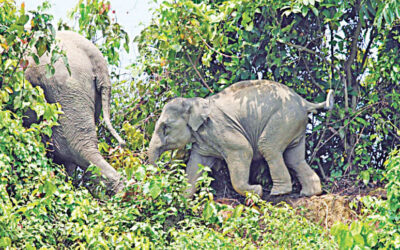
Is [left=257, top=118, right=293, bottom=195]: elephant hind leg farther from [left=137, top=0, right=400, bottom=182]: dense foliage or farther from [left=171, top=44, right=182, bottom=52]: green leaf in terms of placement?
[left=171, top=44, right=182, bottom=52]: green leaf

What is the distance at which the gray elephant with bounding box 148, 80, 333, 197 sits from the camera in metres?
6.89

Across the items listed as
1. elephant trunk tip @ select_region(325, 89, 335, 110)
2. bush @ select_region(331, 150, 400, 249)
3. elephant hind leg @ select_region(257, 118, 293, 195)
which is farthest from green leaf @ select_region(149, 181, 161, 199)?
elephant trunk tip @ select_region(325, 89, 335, 110)

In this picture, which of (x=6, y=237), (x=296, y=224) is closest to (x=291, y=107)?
(x=296, y=224)

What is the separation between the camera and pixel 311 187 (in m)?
6.95

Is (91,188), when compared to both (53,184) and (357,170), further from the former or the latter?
(357,170)

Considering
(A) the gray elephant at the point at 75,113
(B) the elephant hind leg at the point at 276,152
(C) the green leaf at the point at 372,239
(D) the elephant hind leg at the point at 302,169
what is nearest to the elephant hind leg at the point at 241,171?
(B) the elephant hind leg at the point at 276,152

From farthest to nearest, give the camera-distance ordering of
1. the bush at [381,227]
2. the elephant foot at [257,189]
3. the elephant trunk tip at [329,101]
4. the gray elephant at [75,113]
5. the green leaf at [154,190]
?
the elephant trunk tip at [329,101]
the elephant foot at [257,189]
the gray elephant at [75,113]
the green leaf at [154,190]
the bush at [381,227]

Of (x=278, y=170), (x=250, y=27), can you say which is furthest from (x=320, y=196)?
(x=250, y=27)

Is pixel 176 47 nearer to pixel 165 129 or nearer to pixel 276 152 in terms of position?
pixel 165 129

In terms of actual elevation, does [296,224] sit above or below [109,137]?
below

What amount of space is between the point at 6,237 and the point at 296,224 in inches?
77.8

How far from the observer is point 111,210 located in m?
6.46

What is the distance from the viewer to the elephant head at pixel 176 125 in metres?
6.88

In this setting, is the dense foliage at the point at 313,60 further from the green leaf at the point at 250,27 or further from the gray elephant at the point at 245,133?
the gray elephant at the point at 245,133
